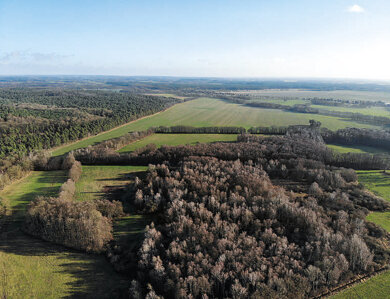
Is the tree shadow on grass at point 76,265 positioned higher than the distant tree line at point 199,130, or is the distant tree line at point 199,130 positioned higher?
the distant tree line at point 199,130

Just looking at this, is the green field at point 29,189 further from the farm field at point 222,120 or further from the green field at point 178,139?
the farm field at point 222,120

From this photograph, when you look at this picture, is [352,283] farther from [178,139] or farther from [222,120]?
[222,120]

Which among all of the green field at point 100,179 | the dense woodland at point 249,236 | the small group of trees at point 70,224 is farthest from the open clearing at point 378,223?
the green field at point 100,179

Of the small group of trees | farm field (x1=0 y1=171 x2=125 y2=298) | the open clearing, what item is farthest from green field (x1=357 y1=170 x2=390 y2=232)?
the small group of trees

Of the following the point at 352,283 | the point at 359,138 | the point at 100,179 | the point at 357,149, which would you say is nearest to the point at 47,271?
the point at 100,179

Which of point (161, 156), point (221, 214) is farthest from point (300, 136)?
point (221, 214)

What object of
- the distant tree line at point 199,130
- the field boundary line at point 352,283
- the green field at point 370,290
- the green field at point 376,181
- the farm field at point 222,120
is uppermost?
the farm field at point 222,120
